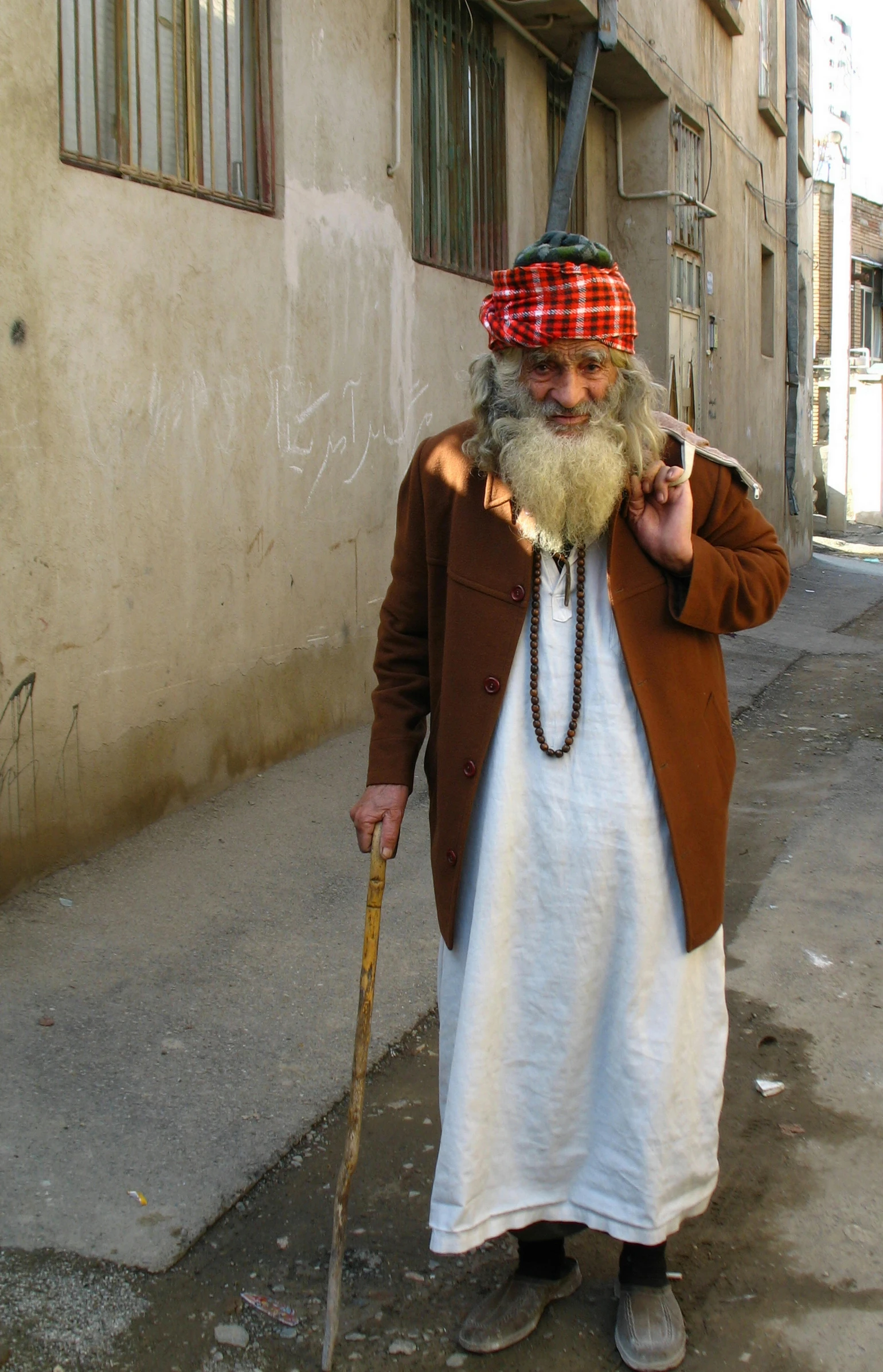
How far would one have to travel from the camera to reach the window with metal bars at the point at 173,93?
15.7 feet

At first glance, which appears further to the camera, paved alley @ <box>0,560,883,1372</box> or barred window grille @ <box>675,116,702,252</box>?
barred window grille @ <box>675,116,702,252</box>

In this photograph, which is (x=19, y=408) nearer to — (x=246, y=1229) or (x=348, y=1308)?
(x=246, y=1229)

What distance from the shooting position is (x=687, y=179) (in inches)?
484

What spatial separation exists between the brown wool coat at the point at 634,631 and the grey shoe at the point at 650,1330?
678 millimetres

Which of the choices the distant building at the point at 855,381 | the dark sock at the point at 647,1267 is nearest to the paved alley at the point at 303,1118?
the dark sock at the point at 647,1267

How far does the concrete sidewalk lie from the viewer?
117 inches

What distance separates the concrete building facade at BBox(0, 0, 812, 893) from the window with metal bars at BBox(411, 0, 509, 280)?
0.08 ft

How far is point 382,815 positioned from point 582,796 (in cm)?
45

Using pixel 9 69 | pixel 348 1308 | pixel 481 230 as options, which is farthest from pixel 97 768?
pixel 481 230

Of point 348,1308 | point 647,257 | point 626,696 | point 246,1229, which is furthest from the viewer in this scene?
point 647,257

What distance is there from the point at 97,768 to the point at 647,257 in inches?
326

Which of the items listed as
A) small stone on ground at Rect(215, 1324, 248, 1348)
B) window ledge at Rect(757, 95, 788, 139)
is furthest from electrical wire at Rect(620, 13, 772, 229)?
small stone on ground at Rect(215, 1324, 248, 1348)

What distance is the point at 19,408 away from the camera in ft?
14.4

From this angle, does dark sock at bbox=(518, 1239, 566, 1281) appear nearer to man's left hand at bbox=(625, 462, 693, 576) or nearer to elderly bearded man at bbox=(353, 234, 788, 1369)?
elderly bearded man at bbox=(353, 234, 788, 1369)
